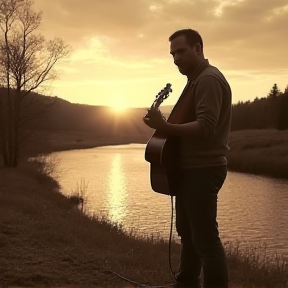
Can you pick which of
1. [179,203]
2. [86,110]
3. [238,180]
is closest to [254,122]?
[238,180]

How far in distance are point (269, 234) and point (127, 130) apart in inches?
5663

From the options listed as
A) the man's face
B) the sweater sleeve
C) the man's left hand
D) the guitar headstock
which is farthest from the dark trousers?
the man's face

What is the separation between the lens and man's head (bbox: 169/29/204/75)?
3037mm

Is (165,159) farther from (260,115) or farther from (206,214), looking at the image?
(260,115)

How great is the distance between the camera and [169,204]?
16.4 meters

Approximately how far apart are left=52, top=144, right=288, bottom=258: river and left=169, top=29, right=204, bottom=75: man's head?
7824 millimetres

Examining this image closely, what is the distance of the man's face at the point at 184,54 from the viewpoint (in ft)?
9.98

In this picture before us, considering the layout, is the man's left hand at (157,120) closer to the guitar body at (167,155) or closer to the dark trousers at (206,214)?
the guitar body at (167,155)

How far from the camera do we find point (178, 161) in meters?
3.15

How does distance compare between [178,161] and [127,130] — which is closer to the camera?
[178,161]

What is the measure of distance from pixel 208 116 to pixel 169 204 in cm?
1379

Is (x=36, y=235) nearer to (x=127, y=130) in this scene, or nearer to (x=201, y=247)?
(x=201, y=247)

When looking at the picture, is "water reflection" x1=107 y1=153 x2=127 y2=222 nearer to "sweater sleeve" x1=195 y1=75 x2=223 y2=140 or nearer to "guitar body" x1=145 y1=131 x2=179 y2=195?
"guitar body" x1=145 y1=131 x2=179 y2=195

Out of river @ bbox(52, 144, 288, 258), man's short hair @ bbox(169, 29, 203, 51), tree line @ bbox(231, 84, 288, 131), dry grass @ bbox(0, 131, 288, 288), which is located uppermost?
tree line @ bbox(231, 84, 288, 131)
